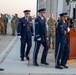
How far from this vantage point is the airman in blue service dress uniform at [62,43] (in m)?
11.1

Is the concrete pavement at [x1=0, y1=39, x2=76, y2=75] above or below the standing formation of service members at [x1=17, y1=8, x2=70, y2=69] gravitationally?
below

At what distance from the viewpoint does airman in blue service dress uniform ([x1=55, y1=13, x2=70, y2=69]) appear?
1113cm

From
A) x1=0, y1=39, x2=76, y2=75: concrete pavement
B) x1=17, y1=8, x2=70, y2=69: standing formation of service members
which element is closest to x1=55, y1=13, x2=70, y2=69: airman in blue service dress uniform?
x1=17, y1=8, x2=70, y2=69: standing formation of service members

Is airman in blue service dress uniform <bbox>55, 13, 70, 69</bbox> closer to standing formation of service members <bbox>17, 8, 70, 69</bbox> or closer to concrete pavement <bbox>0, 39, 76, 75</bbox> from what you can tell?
standing formation of service members <bbox>17, 8, 70, 69</bbox>

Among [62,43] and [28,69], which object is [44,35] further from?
[28,69]

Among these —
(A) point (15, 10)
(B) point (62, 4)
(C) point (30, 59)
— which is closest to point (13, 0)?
(A) point (15, 10)

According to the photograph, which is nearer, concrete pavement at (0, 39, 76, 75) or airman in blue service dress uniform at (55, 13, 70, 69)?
concrete pavement at (0, 39, 76, 75)

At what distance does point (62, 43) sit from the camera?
11.2 m

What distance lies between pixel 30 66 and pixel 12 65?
629mm

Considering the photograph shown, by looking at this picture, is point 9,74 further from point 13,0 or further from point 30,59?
point 13,0

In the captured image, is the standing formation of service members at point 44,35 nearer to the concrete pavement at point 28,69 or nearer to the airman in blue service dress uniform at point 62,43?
the airman in blue service dress uniform at point 62,43

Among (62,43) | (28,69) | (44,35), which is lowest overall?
(28,69)

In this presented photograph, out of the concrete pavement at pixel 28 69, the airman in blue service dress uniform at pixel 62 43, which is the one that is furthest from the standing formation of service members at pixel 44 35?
the concrete pavement at pixel 28 69

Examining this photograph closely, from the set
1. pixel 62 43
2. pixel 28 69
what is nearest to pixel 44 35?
pixel 62 43
